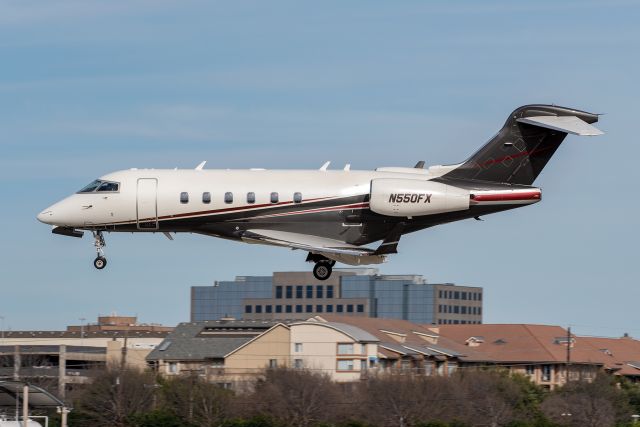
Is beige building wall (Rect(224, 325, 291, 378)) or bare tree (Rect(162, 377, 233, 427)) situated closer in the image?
bare tree (Rect(162, 377, 233, 427))

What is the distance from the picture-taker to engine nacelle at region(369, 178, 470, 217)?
48.5 metres

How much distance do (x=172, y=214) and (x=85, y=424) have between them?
3465 centimetres

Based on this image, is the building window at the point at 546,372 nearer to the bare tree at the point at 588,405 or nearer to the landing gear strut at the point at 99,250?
the bare tree at the point at 588,405

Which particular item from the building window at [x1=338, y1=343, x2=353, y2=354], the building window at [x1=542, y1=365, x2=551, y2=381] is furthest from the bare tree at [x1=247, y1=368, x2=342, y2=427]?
the building window at [x1=542, y1=365, x2=551, y2=381]

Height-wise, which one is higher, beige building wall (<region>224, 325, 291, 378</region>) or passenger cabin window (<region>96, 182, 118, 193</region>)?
passenger cabin window (<region>96, 182, 118, 193</region>)

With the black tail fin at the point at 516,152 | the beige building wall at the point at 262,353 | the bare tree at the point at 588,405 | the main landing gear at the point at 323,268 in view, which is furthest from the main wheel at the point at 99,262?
the beige building wall at the point at 262,353

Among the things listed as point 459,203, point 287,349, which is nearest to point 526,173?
point 459,203

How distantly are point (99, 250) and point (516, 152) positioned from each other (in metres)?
15.9

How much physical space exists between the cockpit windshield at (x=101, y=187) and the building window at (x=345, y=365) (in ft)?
209

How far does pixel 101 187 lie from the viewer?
51438mm

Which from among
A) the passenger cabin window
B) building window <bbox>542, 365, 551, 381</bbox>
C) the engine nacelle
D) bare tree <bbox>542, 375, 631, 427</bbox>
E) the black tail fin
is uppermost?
Answer: the black tail fin

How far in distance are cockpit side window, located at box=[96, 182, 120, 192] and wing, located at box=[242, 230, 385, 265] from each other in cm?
516

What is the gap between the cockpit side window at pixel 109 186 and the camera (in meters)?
51.1

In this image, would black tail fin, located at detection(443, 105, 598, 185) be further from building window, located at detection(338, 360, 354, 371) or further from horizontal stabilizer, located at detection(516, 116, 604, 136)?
building window, located at detection(338, 360, 354, 371)
